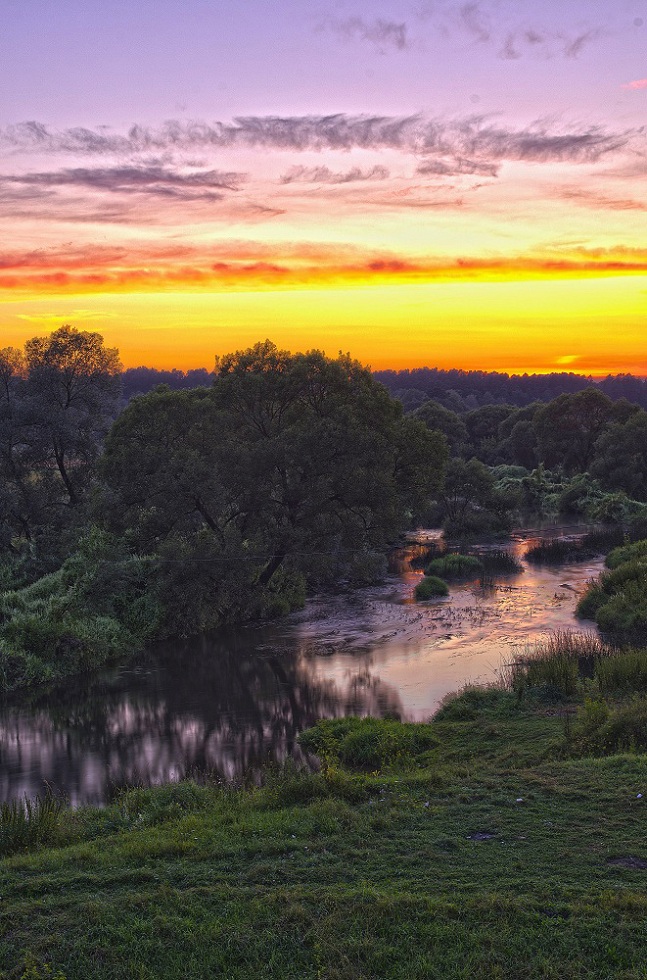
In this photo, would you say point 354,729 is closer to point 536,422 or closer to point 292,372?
point 292,372

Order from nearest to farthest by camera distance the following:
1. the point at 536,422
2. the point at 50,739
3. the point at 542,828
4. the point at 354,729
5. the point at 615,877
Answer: the point at 615,877, the point at 542,828, the point at 354,729, the point at 50,739, the point at 536,422

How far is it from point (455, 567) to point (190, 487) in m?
14.1

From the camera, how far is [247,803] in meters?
11.9

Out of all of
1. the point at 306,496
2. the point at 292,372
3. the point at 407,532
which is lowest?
the point at 407,532

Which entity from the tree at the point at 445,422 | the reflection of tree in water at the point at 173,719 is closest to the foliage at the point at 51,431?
the reflection of tree in water at the point at 173,719

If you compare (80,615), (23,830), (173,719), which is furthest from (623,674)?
(80,615)

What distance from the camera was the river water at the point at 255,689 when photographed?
1766cm

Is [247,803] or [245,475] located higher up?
[245,475]

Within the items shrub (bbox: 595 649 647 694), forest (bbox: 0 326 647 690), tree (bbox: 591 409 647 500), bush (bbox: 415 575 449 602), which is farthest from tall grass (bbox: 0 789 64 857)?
tree (bbox: 591 409 647 500)

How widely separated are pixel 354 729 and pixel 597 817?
7.61 metres

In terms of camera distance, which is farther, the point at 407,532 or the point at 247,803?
the point at 407,532

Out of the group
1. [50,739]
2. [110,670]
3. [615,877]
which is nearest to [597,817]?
[615,877]

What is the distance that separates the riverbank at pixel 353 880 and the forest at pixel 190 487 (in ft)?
53.5

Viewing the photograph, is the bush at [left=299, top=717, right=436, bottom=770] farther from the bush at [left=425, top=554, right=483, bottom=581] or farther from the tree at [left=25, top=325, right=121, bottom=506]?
the tree at [left=25, top=325, right=121, bottom=506]
